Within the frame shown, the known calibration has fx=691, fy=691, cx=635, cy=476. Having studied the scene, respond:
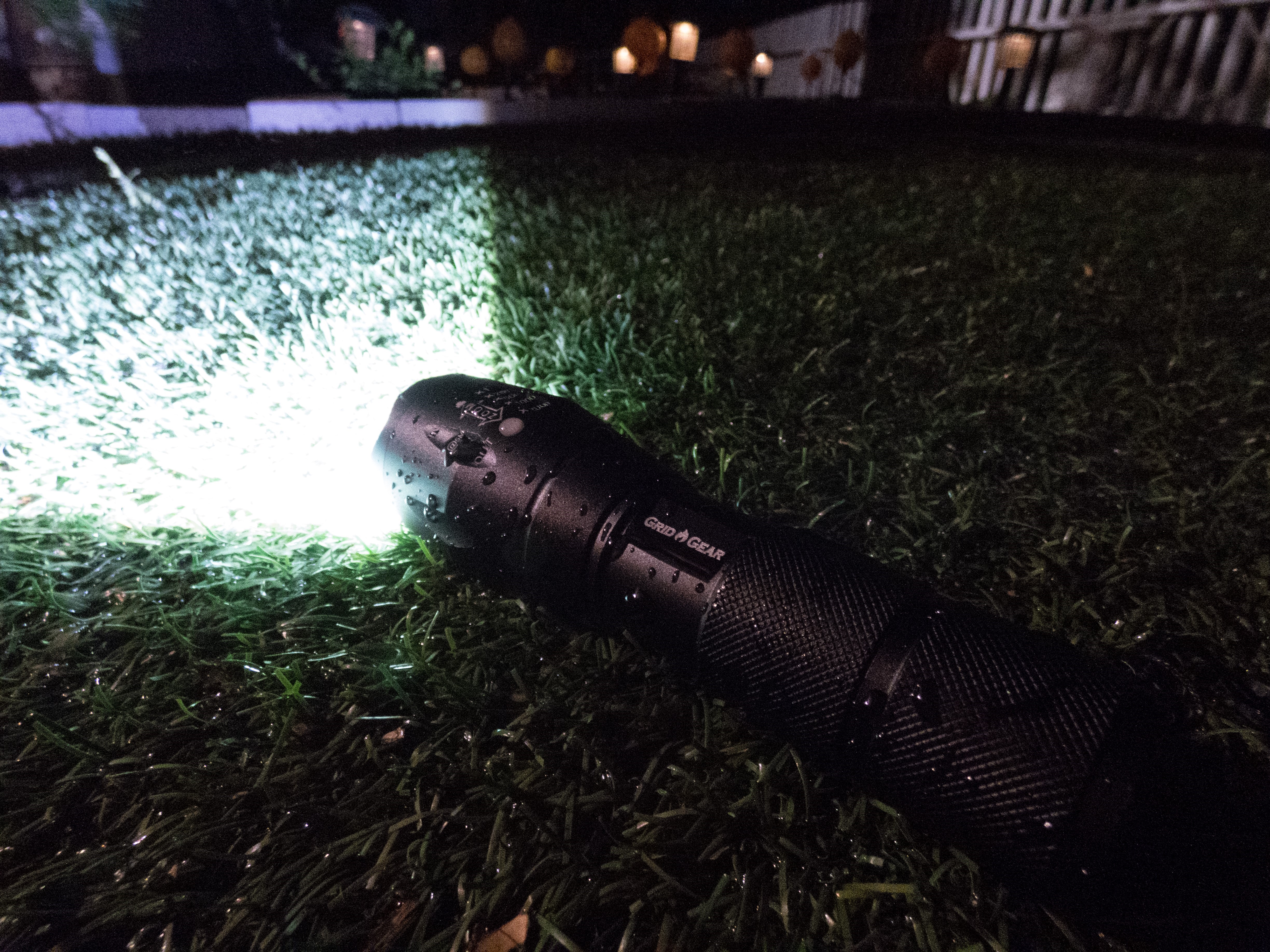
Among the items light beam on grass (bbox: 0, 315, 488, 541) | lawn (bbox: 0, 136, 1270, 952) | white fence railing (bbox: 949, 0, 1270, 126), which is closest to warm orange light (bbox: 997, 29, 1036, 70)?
white fence railing (bbox: 949, 0, 1270, 126)

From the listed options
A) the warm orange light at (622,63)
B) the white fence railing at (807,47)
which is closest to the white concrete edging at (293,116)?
the warm orange light at (622,63)

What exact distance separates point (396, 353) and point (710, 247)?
5.76 ft

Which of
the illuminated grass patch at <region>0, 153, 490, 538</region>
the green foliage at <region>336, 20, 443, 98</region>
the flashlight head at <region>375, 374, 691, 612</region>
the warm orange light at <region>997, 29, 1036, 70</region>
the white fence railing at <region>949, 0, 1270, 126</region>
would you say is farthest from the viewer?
the warm orange light at <region>997, 29, 1036, 70</region>

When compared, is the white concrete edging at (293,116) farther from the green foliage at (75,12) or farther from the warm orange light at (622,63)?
the green foliage at (75,12)

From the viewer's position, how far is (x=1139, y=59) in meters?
8.88

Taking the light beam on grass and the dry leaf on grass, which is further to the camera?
the light beam on grass

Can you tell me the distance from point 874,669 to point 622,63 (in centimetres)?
1656

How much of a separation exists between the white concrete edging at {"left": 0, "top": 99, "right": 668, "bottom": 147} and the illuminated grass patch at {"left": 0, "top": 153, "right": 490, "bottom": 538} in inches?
129

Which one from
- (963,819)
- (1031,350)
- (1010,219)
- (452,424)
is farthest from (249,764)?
(1010,219)

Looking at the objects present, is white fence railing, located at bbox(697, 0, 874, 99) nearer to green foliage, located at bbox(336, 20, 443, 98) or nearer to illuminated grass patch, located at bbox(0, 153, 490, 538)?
green foliage, located at bbox(336, 20, 443, 98)

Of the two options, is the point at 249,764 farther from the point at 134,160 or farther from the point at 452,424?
the point at 134,160

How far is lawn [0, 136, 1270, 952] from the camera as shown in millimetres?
995

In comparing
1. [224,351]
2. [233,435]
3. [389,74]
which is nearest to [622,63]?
[389,74]

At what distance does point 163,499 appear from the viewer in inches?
70.0
